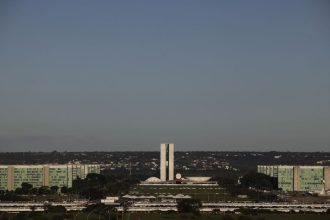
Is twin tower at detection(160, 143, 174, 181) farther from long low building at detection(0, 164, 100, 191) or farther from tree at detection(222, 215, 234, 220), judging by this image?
tree at detection(222, 215, 234, 220)

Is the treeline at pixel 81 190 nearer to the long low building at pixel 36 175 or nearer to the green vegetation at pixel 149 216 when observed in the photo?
the long low building at pixel 36 175

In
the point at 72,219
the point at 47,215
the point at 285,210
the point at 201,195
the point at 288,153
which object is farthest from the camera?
the point at 288,153

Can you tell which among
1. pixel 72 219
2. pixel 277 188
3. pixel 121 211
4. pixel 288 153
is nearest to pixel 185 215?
pixel 121 211

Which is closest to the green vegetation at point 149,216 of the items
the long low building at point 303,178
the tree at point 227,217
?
the tree at point 227,217

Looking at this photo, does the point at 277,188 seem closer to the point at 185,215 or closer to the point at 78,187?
the point at 78,187

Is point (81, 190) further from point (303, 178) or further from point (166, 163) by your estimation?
point (166, 163)

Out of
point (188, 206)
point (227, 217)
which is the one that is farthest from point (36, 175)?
point (227, 217)
